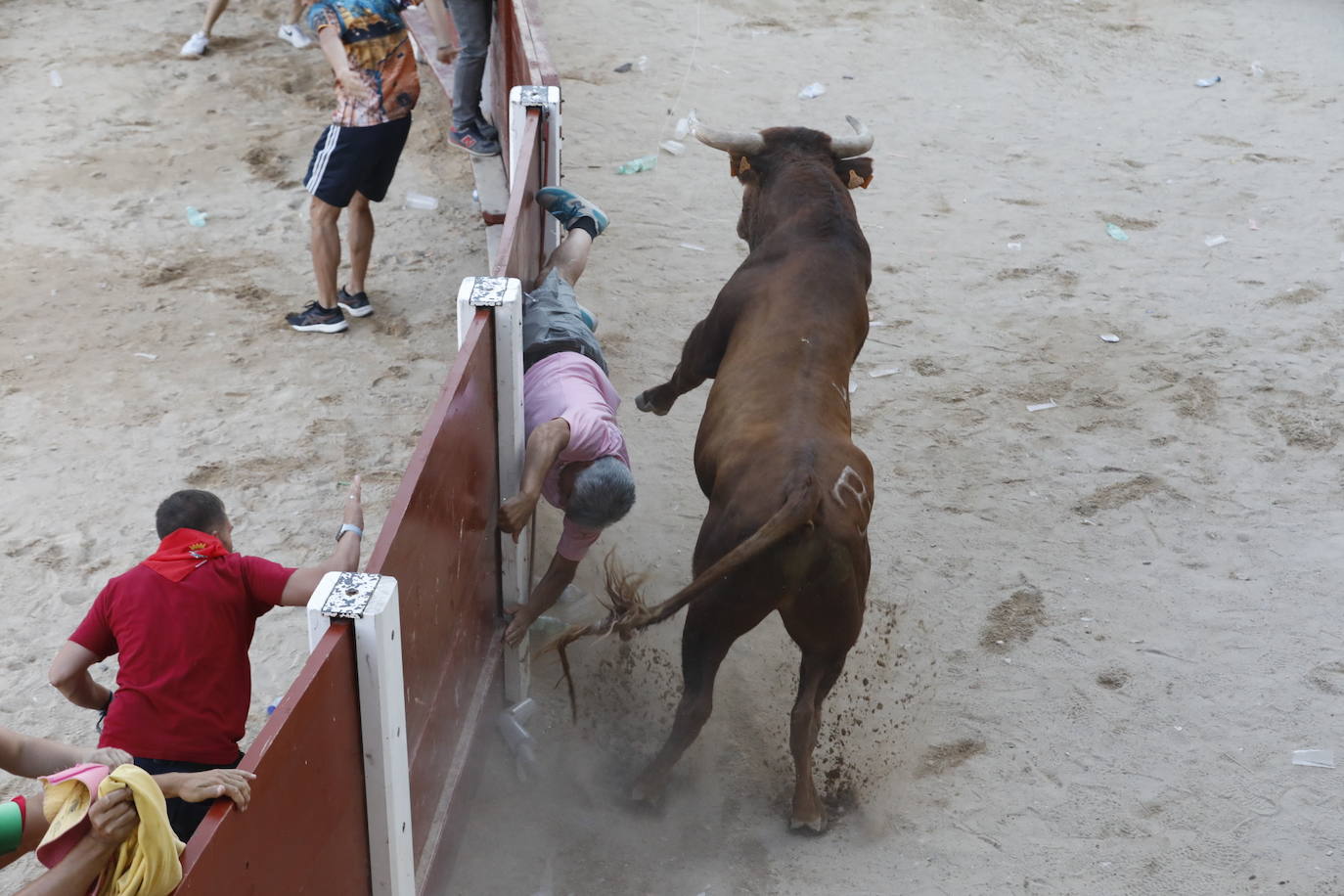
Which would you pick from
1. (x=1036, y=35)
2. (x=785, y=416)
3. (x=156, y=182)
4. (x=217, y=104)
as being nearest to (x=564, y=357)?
(x=785, y=416)

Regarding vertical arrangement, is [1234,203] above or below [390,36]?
below

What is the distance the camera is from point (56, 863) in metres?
1.61

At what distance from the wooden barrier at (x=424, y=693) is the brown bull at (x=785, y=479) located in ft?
1.21

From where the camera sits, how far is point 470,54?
5.90 metres

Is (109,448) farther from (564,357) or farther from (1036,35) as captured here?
(1036,35)

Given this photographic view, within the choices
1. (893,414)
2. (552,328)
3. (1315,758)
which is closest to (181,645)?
(552,328)

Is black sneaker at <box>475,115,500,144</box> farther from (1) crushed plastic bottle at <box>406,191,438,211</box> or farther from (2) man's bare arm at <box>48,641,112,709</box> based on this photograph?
(2) man's bare arm at <box>48,641,112,709</box>

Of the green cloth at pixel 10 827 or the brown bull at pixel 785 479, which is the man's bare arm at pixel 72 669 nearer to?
the green cloth at pixel 10 827

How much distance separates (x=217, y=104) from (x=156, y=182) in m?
1.10

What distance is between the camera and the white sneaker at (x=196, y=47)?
26.7ft

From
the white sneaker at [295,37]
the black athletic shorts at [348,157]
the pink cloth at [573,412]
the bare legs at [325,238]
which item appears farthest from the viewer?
the white sneaker at [295,37]

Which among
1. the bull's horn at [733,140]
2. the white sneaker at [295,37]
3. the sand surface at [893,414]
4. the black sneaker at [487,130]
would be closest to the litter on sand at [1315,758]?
the sand surface at [893,414]

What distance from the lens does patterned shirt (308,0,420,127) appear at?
16.4 feet

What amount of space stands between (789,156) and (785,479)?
1797 mm
